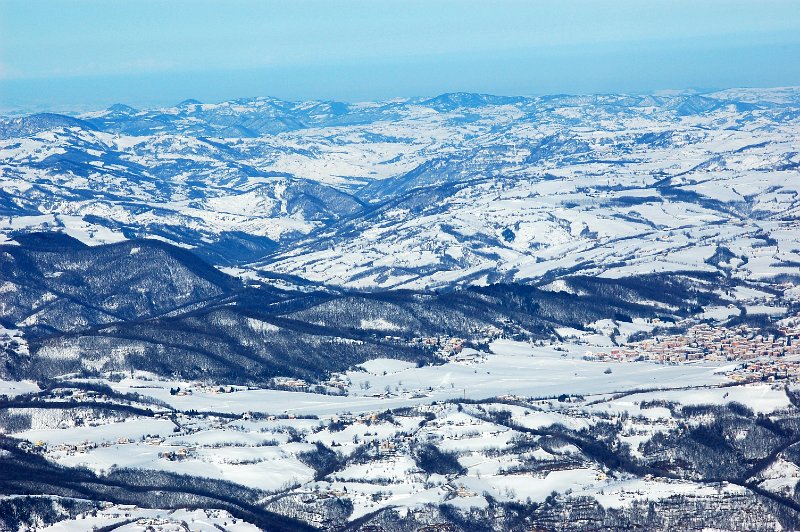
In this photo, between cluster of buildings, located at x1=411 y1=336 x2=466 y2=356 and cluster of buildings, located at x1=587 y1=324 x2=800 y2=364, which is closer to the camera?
cluster of buildings, located at x1=587 y1=324 x2=800 y2=364

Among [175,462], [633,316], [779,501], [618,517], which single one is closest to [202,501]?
[175,462]

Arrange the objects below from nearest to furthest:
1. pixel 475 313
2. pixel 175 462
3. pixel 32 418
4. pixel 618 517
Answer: pixel 618 517 < pixel 175 462 < pixel 32 418 < pixel 475 313

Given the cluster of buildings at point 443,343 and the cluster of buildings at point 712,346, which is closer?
the cluster of buildings at point 712,346

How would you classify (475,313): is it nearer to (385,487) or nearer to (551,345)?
(551,345)

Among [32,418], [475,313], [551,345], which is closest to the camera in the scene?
[32,418]

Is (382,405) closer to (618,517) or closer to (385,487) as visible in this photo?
(385,487)

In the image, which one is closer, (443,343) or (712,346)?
(712,346)

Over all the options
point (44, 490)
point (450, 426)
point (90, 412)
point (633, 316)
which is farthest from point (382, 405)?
point (633, 316)

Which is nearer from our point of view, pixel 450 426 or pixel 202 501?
pixel 202 501

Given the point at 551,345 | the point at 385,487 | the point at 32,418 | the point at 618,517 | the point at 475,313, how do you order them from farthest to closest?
the point at 475,313 < the point at 551,345 < the point at 32,418 < the point at 385,487 < the point at 618,517
